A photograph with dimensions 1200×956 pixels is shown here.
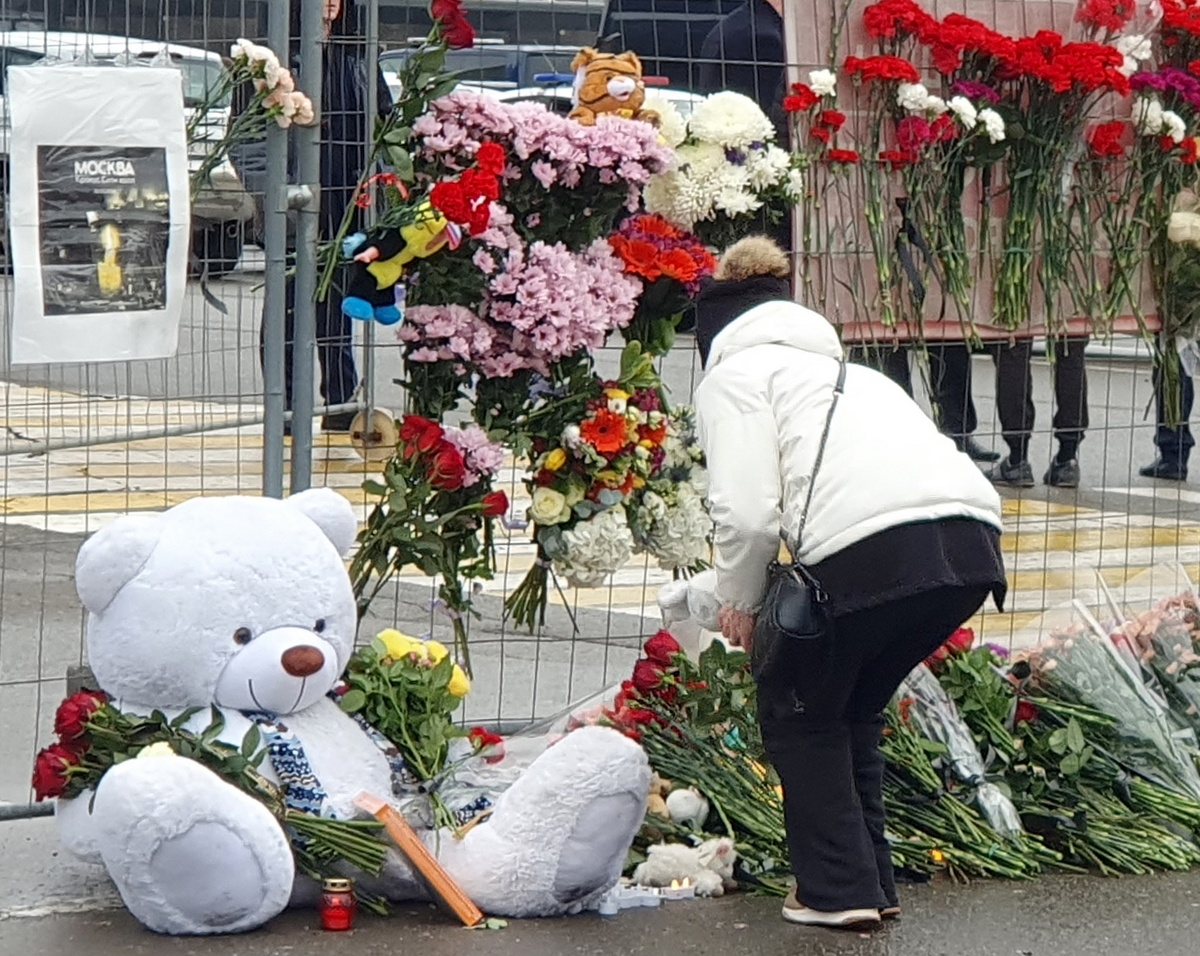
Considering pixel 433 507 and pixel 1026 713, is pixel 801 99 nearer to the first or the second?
pixel 433 507

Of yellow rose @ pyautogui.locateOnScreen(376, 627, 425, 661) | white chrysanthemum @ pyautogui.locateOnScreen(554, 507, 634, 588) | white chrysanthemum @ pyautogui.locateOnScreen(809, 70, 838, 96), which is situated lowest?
yellow rose @ pyautogui.locateOnScreen(376, 627, 425, 661)

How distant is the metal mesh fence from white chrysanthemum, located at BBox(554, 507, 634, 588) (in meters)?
0.30

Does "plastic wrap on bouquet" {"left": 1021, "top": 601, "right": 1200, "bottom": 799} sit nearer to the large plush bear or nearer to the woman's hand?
the woman's hand

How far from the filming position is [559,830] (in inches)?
166

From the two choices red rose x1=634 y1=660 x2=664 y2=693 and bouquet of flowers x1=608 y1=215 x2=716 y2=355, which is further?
bouquet of flowers x1=608 y1=215 x2=716 y2=355

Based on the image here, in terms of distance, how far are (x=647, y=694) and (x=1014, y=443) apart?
256 cm

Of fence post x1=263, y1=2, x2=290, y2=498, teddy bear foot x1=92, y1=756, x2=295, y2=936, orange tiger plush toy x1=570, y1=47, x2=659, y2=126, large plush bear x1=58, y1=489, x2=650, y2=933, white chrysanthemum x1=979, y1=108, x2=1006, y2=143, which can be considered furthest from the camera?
white chrysanthemum x1=979, y1=108, x2=1006, y2=143

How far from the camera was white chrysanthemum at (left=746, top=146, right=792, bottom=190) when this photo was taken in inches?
208

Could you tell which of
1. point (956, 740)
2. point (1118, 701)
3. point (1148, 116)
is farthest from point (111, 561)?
point (1148, 116)

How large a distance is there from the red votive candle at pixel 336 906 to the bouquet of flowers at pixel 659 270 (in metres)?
1.67

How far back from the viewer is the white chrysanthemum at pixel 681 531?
5250mm

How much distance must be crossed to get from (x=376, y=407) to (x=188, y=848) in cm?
309

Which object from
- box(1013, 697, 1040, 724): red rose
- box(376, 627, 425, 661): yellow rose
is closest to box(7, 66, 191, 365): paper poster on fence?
box(376, 627, 425, 661): yellow rose

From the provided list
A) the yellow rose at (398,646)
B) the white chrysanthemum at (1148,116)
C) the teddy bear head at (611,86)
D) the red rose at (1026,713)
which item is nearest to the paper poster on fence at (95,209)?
the yellow rose at (398,646)
